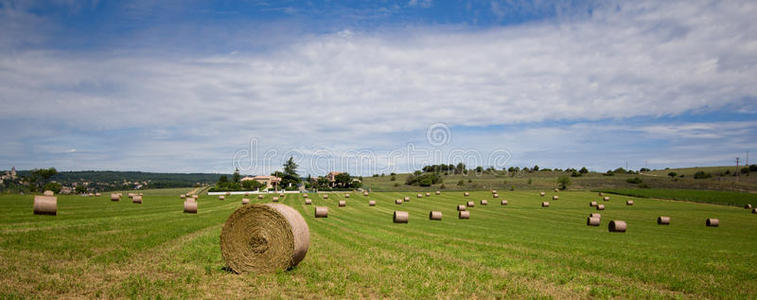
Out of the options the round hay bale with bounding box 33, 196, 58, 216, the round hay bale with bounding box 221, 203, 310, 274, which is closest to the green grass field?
the round hay bale with bounding box 221, 203, 310, 274

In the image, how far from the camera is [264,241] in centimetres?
1221

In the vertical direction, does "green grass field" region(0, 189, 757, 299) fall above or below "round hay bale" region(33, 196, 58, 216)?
below

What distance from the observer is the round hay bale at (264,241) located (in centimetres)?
1203

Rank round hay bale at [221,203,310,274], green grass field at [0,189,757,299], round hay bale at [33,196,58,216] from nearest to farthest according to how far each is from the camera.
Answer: green grass field at [0,189,757,299] → round hay bale at [221,203,310,274] → round hay bale at [33,196,58,216]

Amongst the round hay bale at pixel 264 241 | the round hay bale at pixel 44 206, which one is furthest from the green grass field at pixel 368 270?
the round hay bale at pixel 44 206

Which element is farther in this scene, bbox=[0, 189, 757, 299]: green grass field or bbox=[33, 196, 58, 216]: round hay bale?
bbox=[33, 196, 58, 216]: round hay bale

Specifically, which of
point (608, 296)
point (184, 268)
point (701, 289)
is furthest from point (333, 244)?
point (701, 289)

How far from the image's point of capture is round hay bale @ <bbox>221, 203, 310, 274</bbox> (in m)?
12.0

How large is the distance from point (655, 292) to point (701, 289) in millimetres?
1454

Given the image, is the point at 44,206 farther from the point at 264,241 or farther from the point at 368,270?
the point at 368,270

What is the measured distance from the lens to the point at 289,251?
12016mm

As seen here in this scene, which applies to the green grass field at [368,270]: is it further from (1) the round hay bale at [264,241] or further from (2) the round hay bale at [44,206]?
(2) the round hay bale at [44,206]

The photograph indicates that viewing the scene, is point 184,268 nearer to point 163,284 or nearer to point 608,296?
point 163,284

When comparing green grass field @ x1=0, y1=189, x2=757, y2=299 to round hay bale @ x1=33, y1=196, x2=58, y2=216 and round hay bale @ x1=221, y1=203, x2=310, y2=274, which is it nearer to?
round hay bale @ x1=221, y1=203, x2=310, y2=274
